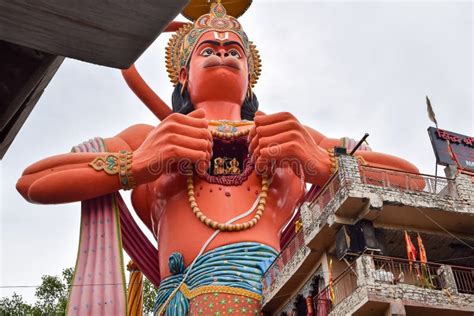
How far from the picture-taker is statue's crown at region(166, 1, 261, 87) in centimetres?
1444

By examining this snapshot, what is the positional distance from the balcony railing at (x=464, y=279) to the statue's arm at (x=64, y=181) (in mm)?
6159

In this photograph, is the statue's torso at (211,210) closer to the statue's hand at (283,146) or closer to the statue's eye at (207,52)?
the statue's hand at (283,146)

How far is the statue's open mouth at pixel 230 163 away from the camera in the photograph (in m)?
12.7

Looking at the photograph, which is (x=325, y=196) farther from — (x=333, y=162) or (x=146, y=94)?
(x=146, y=94)

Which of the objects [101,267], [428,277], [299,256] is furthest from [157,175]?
[428,277]

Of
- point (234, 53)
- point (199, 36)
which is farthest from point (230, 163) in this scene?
point (199, 36)

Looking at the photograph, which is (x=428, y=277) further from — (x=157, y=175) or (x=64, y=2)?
(x=64, y=2)

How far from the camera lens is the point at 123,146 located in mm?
13680

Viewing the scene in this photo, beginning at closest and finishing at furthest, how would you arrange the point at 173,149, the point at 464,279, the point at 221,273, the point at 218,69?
the point at 464,279 < the point at 221,273 < the point at 173,149 < the point at 218,69

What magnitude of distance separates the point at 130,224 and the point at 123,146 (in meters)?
1.63

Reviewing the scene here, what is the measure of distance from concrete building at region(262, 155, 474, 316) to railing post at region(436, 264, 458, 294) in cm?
1

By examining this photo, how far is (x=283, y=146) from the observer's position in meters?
11.9

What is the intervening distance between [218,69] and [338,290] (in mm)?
6160

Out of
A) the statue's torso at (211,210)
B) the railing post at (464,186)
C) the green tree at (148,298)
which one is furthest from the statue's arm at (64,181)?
the green tree at (148,298)
